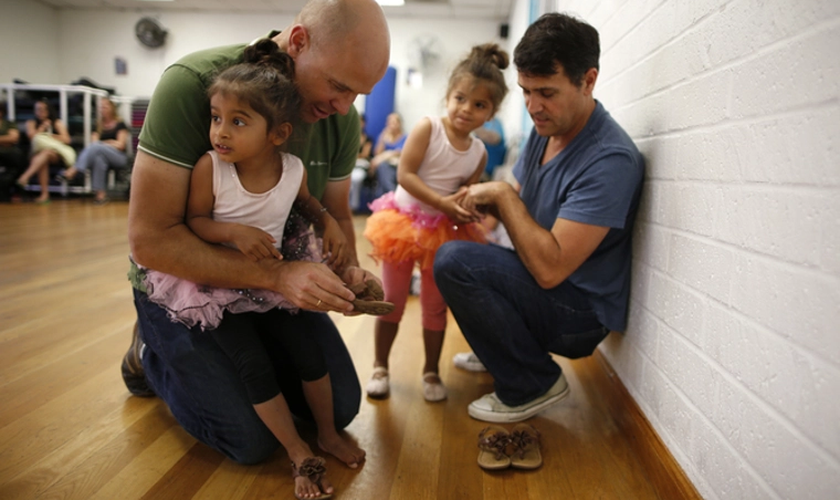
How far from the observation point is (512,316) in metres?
1.75

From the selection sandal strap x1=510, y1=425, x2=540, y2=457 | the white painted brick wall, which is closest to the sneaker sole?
sandal strap x1=510, y1=425, x2=540, y2=457

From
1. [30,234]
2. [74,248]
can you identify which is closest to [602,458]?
[74,248]

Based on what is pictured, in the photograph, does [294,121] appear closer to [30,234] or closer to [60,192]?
[30,234]

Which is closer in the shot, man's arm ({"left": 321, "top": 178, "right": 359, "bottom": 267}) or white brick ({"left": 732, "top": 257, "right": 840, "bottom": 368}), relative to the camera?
white brick ({"left": 732, "top": 257, "right": 840, "bottom": 368})

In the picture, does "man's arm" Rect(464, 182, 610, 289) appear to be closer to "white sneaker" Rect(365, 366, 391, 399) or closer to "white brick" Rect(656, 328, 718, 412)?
"white brick" Rect(656, 328, 718, 412)

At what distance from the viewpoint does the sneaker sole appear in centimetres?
180

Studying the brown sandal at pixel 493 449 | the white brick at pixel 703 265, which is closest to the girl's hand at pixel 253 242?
the brown sandal at pixel 493 449

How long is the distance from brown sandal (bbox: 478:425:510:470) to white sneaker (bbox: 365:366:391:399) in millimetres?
452

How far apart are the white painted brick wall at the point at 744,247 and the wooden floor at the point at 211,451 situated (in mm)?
256

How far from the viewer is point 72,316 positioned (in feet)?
8.44

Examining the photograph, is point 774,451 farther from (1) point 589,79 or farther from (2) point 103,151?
(2) point 103,151

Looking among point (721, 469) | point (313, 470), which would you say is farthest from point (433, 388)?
point (721, 469)

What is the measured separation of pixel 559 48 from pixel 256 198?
3.15ft

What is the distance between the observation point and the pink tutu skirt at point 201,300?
1.45 m
